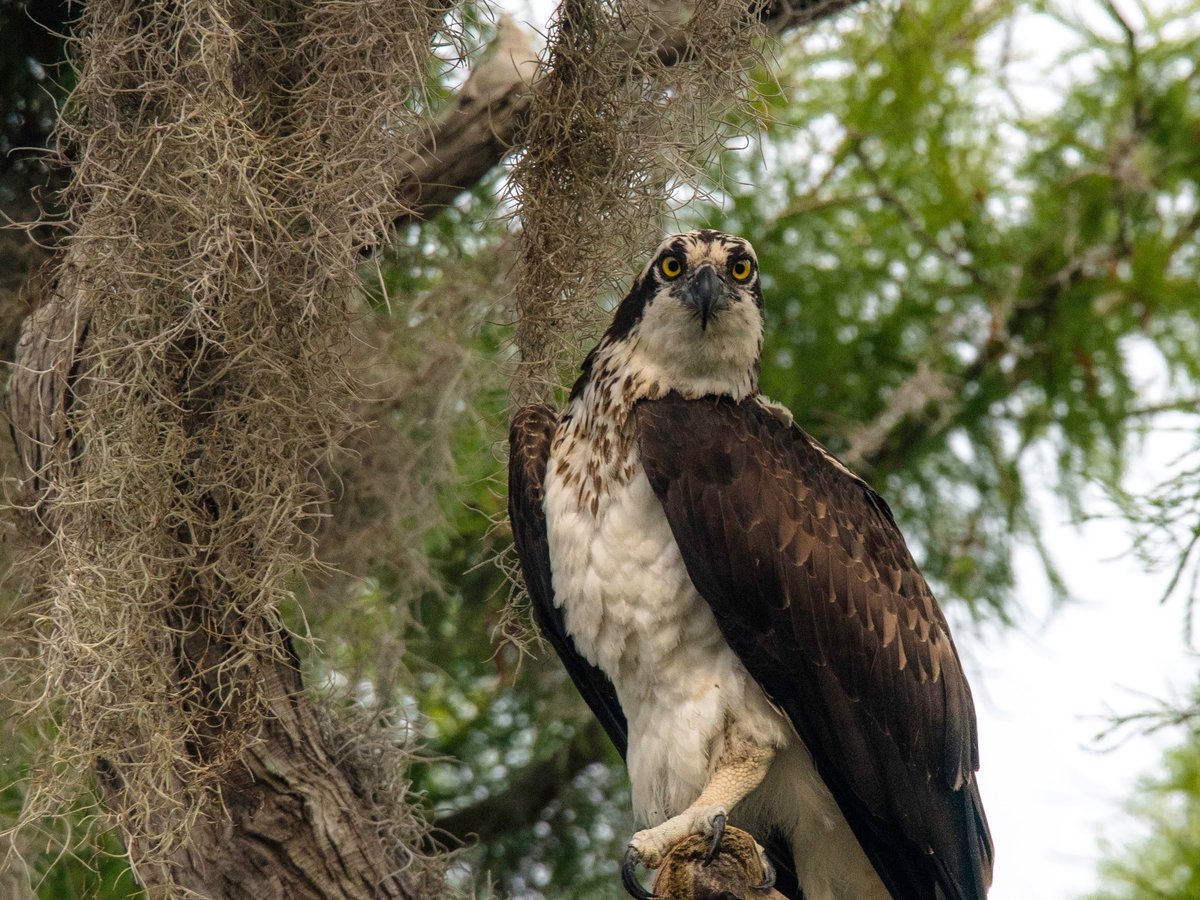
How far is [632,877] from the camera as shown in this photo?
11.1ft

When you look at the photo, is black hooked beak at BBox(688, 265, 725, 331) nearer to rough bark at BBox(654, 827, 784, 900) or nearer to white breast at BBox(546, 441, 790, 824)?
white breast at BBox(546, 441, 790, 824)

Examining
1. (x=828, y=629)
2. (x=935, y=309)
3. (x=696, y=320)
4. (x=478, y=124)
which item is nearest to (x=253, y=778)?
(x=828, y=629)

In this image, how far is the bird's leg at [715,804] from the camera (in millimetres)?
3307

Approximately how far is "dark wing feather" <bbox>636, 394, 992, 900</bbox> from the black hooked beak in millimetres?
213

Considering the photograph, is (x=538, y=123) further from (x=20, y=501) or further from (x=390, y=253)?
(x=20, y=501)

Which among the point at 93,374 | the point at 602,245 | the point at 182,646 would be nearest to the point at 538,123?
the point at 602,245

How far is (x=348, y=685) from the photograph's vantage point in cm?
425

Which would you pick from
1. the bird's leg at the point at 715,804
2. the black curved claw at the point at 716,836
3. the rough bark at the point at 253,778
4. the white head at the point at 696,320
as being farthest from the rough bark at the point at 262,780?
the black curved claw at the point at 716,836

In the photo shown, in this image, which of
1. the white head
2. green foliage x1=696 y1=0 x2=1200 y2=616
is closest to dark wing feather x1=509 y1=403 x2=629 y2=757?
the white head

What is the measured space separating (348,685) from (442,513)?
80 cm

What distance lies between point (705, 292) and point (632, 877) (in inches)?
52.4

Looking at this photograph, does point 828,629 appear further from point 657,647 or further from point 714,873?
point 714,873

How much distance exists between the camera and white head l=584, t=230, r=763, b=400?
3.57 metres

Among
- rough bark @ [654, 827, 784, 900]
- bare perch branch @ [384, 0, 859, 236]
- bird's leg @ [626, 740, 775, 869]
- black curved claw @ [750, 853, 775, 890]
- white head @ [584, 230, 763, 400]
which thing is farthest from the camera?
bare perch branch @ [384, 0, 859, 236]
